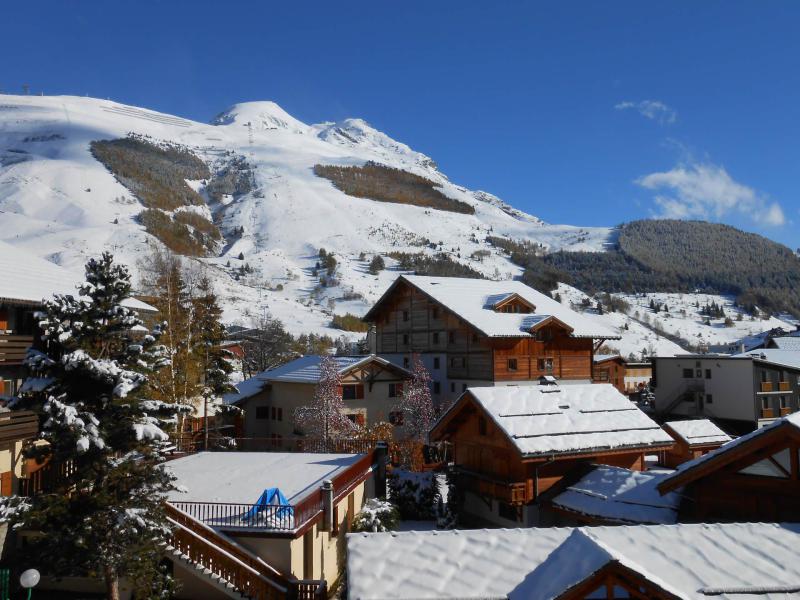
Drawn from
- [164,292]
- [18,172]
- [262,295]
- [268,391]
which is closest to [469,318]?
[268,391]

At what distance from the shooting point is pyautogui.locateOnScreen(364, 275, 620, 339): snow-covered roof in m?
38.0

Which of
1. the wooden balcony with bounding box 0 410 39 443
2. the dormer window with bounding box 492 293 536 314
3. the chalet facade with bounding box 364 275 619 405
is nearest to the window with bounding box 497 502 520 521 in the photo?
the wooden balcony with bounding box 0 410 39 443

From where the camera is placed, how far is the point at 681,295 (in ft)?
598

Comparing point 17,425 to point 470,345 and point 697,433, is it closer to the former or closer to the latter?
point 470,345

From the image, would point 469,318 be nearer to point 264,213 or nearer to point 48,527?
point 48,527

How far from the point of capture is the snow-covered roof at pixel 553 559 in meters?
8.47

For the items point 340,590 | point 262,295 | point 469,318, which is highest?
point 262,295

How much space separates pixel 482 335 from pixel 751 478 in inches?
911

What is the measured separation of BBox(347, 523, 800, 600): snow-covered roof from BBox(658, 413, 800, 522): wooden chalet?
289 centimetres

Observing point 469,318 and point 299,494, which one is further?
point 469,318

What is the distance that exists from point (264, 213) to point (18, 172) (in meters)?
74.3

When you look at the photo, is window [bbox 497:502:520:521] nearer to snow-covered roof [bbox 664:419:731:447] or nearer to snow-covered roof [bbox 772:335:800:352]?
snow-covered roof [bbox 664:419:731:447]

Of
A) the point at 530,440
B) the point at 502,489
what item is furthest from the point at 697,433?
the point at 502,489

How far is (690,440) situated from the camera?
32.2 meters
